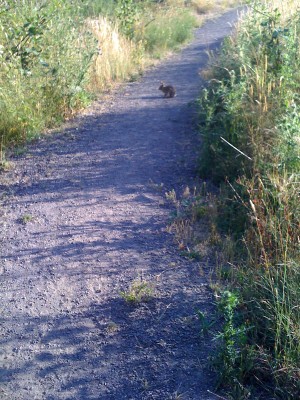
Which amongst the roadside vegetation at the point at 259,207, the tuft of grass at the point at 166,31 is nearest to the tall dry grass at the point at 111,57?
the tuft of grass at the point at 166,31

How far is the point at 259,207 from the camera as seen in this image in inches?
194

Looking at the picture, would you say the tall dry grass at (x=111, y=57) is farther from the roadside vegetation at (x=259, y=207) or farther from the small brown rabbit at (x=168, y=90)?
the roadside vegetation at (x=259, y=207)

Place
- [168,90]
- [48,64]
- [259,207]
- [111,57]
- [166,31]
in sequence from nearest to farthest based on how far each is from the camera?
[259,207], [48,64], [168,90], [111,57], [166,31]

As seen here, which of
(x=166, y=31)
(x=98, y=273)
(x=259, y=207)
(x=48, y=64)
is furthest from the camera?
(x=166, y=31)

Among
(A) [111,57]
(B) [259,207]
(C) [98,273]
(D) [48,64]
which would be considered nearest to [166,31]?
(A) [111,57]

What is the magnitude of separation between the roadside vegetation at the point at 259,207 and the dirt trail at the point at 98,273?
29 centimetres

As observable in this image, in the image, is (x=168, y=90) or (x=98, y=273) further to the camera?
(x=168, y=90)

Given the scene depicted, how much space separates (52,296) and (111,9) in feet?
33.1

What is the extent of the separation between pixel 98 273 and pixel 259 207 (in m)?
1.51

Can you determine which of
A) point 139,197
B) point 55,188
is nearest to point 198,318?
point 139,197

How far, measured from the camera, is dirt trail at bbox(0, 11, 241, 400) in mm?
3922

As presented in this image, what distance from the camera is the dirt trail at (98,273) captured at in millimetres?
3922

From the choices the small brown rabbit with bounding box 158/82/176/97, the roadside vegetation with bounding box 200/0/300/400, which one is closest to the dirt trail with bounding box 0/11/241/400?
the roadside vegetation with bounding box 200/0/300/400

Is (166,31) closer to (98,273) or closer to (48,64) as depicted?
(48,64)
